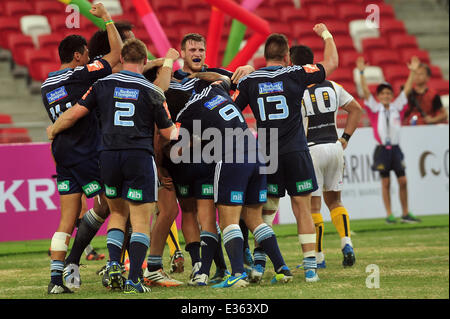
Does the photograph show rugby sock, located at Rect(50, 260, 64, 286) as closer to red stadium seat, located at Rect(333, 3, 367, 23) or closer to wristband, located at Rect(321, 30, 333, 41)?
wristband, located at Rect(321, 30, 333, 41)

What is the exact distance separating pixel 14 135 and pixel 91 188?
5.71m

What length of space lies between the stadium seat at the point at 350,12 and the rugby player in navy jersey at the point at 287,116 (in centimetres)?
1422

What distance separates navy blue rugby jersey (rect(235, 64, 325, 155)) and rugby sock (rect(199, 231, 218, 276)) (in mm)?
945

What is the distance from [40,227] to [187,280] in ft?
16.7

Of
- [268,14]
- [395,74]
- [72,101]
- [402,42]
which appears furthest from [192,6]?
[72,101]

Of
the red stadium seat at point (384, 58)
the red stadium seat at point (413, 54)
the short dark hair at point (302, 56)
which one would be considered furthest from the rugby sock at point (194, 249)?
the red stadium seat at point (413, 54)

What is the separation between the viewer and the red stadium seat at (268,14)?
2015 cm

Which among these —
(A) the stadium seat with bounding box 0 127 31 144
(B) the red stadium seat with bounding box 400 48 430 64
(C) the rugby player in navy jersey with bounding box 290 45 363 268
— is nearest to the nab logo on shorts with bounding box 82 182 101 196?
(C) the rugby player in navy jersey with bounding box 290 45 363 268

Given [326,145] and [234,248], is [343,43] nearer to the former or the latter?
[326,145]

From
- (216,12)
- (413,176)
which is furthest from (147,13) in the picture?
(413,176)

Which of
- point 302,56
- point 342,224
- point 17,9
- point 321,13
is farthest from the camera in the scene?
point 321,13

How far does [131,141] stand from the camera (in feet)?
20.5

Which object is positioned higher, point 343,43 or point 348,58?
point 343,43

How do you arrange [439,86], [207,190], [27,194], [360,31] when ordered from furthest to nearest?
[360,31], [439,86], [27,194], [207,190]
